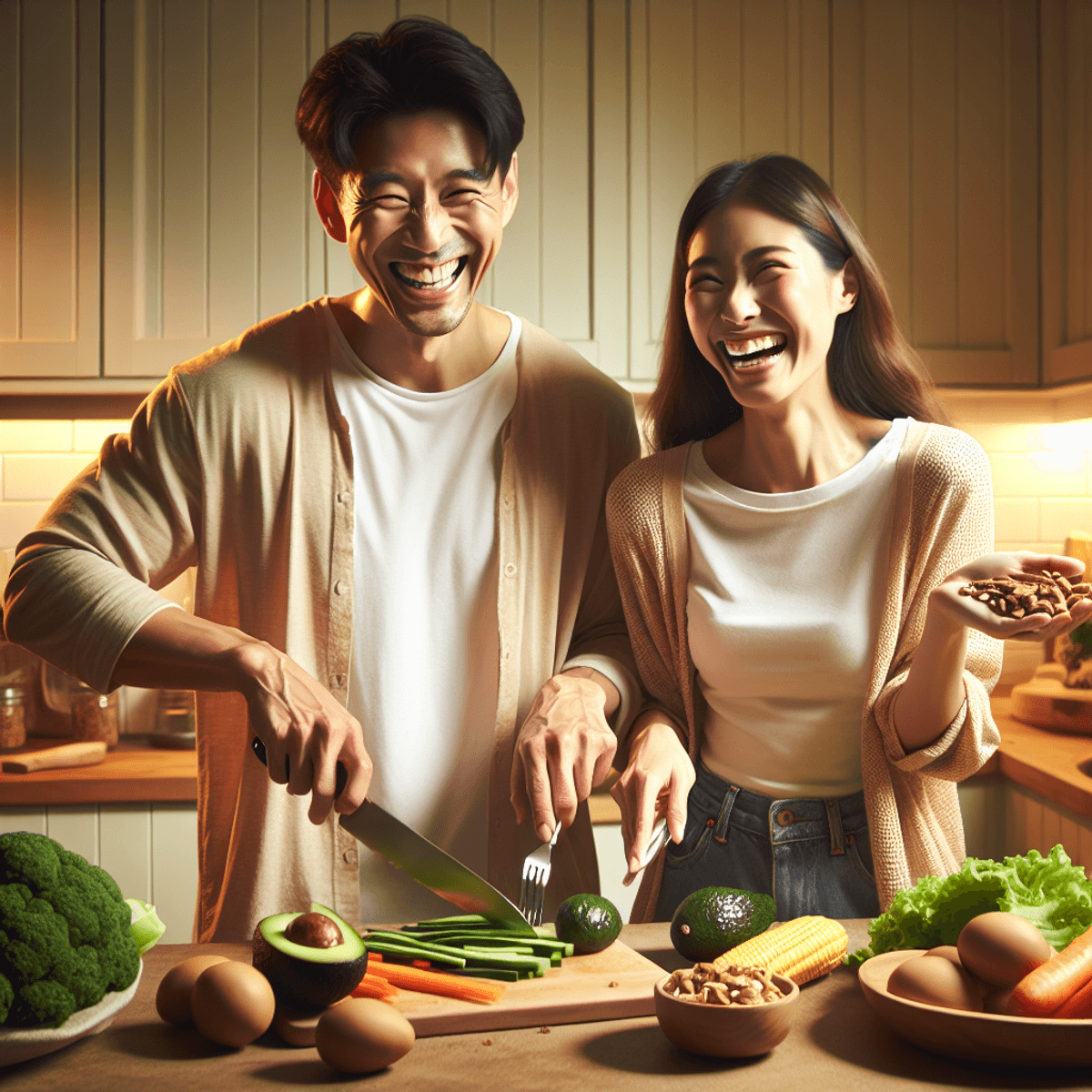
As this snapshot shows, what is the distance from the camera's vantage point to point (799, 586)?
143 centimetres

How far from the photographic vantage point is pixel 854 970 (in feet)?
3.67

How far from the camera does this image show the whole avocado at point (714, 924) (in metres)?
1.09

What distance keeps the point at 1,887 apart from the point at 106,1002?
0.46 feet

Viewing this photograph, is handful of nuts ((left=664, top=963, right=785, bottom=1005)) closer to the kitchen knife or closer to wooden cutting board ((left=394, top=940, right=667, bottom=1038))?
wooden cutting board ((left=394, top=940, right=667, bottom=1038))

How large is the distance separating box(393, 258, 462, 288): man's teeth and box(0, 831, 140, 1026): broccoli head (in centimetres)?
78

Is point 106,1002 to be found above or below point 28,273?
below

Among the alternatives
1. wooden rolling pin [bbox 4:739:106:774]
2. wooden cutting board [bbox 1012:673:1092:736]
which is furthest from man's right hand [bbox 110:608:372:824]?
wooden cutting board [bbox 1012:673:1092:736]

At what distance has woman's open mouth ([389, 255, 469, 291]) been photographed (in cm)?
140

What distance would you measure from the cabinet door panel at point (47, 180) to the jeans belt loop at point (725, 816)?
197 cm

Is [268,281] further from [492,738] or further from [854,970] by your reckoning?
[854,970]

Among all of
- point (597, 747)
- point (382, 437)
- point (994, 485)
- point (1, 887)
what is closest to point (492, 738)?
point (597, 747)

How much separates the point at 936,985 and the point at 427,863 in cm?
54

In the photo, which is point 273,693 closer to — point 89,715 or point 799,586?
point 799,586

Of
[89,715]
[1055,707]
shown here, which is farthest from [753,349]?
[89,715]
